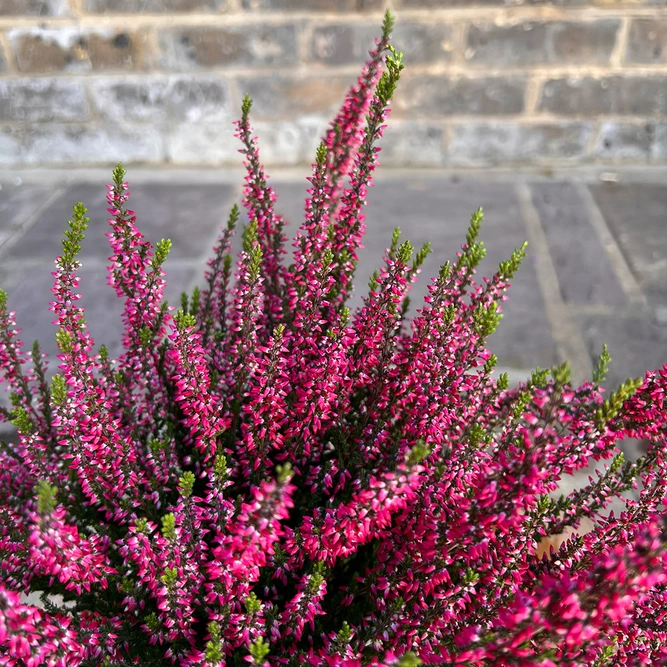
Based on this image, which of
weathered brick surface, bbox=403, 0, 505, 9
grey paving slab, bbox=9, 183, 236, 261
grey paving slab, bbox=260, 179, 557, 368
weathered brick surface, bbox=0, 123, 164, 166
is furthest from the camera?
weathered brick surface, bbox=0, 123, 164, 166

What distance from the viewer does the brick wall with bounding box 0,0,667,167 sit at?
3635mm

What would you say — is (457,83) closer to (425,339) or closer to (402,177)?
(402,177)

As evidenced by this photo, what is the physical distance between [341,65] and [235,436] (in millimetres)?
3208

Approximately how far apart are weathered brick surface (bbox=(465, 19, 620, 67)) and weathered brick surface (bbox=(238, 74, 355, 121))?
840 millimetres

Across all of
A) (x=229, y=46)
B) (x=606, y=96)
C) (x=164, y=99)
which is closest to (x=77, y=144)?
(x=164, y=99)

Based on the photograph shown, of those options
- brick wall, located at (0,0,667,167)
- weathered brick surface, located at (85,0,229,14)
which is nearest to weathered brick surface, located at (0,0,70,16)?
brick wall, located at (0,0,667,167)

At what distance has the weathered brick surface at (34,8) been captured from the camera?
12.0 feet

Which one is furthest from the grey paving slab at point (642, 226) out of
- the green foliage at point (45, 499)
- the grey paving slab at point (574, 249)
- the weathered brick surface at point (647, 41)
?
the green foliage at point (45, 499)

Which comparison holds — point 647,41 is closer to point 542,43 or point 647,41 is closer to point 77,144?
point 542,43

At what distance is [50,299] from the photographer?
3.01 meters

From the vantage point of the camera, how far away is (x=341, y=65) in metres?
3.78

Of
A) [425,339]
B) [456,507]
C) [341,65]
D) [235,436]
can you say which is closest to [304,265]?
[425,339]

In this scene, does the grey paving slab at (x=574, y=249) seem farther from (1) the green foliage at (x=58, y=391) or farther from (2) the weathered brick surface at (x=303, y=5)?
(1) the green foliage at (x=58, y=391)

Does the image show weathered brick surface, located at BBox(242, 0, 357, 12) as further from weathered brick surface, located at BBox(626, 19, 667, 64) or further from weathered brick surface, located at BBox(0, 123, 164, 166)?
weathered brick surface, located at BBox(626, 19, 667, 64)
